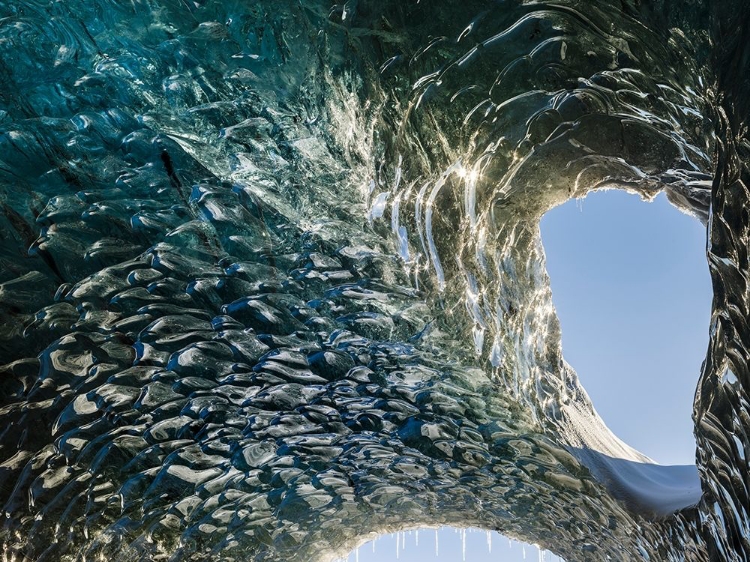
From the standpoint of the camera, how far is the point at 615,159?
8.32 feet

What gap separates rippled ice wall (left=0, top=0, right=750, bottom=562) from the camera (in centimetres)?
206

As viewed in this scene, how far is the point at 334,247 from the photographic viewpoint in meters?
2.74

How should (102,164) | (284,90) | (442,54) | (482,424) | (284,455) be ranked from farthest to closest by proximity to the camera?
(284,455) < (482,424) < (102,164) < (284,90) < (442,54)

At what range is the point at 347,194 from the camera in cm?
261

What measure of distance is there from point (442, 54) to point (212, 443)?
8.62 feet

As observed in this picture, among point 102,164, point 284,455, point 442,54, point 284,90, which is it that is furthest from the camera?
point 284,455

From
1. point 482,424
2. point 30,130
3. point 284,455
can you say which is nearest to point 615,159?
point 482,424

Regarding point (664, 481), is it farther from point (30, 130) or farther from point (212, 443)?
point (30, 130)

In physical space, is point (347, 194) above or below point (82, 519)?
above

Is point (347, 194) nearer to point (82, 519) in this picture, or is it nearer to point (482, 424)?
point (482, 424)

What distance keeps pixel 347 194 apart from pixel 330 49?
62 centimetres

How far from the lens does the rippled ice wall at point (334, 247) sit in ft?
6.77

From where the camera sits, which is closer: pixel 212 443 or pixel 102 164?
pixel 102 164

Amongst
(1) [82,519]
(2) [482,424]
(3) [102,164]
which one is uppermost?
(3) [102,164]
